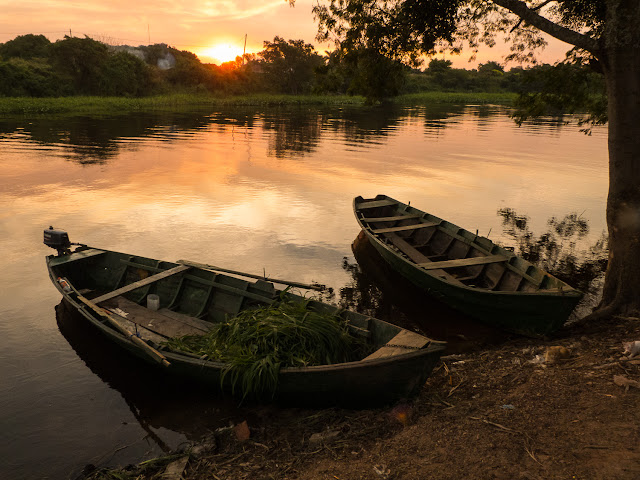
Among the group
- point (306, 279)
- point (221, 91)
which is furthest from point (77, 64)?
point (306, 279)

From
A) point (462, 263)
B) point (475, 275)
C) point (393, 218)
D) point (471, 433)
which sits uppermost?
point (393, 218)

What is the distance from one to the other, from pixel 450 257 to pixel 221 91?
75.2 metres

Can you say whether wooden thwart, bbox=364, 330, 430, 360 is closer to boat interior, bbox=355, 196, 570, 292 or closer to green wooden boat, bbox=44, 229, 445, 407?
green wooden boat, bbox=44, 229, 445, 407

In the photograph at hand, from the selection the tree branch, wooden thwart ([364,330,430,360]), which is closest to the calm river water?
wooden thwart ([364,330,430,360])

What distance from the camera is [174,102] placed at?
6738cm

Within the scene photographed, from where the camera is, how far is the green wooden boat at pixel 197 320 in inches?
230

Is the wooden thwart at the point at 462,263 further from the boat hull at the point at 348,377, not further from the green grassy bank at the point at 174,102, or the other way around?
the green grassy bank at the point at 174,102

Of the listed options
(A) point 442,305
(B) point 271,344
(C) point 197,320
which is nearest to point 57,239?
(C) point 197,320

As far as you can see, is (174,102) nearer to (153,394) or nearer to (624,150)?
(153,394)

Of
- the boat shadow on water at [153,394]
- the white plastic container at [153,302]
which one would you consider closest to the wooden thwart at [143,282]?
the white plastic container at [153,302]

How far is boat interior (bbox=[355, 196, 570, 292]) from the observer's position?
9.44 m

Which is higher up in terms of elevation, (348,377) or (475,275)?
(348,377)

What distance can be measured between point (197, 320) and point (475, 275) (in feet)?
20.9

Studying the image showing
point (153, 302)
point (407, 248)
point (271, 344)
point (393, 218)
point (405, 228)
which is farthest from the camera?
point (393, 218)
